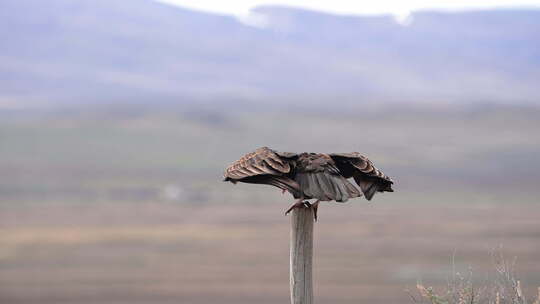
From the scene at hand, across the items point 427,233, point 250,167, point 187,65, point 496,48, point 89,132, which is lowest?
point 250,167

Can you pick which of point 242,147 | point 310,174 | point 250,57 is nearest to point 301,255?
point 310,174

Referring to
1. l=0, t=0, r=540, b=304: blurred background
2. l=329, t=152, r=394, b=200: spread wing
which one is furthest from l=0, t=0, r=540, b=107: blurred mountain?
l=329, t=152, r=394, b=200: spread wing

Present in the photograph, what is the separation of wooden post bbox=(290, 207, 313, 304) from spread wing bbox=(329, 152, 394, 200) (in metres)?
0.24

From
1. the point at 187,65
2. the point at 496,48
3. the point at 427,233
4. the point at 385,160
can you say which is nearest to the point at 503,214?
the point at 427,233

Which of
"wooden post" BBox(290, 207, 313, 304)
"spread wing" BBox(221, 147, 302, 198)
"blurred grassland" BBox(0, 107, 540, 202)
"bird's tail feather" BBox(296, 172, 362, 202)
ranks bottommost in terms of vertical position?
"wooden post" BBox(290, 207, 313, 304)

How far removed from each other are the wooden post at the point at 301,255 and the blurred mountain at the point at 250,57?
79191mm

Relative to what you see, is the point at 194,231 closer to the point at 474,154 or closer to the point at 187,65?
the point at 474,154

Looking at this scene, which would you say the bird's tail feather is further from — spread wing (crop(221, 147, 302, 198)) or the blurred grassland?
the blurred grassland

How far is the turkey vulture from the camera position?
436 cm

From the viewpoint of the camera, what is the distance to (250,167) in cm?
446

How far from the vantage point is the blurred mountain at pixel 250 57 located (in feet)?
335

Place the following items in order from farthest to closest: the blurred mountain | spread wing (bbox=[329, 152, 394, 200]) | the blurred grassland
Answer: the blurred mountain < the blurred grassland < spread wing (bbox=[329, 152, 394, 200])

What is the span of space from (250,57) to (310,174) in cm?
11256

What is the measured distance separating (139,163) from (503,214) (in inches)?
875
